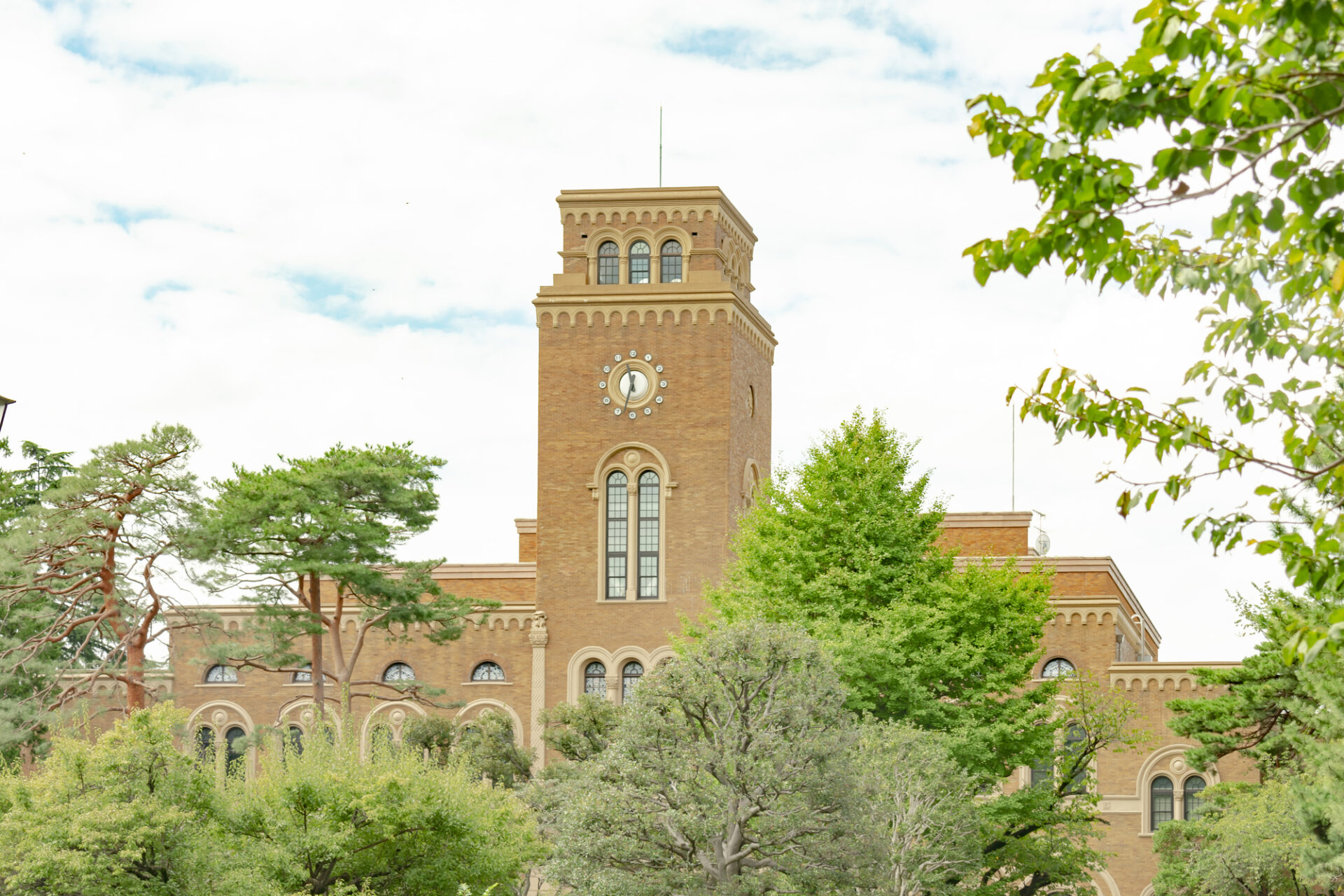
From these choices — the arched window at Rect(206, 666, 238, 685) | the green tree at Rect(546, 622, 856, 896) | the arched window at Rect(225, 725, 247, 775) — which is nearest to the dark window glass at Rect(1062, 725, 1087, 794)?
the green tree at Rect(546, 622, 856, 896)

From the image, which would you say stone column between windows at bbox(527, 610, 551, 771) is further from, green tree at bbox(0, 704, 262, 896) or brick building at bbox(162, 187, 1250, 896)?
green tree at bbox(0, 704, 262, 896)

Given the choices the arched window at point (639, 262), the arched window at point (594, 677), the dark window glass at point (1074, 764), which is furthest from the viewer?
the arched window at point (639, 262)

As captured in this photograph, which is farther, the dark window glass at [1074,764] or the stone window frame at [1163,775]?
the stone window frame at [1163,775]

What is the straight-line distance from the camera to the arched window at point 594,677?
44344 millimetres

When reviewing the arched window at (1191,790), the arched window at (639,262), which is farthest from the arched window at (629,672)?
the arched window at (1191,790)

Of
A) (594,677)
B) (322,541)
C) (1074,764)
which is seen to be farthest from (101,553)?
(1074,764)

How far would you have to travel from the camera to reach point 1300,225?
8.30 metres

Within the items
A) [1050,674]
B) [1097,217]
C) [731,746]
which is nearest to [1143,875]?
[1050,674]

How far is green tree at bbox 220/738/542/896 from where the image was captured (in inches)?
909

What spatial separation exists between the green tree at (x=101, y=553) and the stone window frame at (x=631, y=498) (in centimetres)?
1032

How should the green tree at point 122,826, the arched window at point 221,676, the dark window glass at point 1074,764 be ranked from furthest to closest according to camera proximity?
the arched window at point 221,676, the dark window glass at point 1074,764, the green tree at point 122,826

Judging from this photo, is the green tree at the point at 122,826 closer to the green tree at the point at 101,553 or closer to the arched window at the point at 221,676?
the green tree at the point at 101,553

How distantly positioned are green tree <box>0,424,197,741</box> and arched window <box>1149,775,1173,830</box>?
2352 centimetres

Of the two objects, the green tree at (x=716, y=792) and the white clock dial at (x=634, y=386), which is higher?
the white clock dial at (x=634, y=386)
